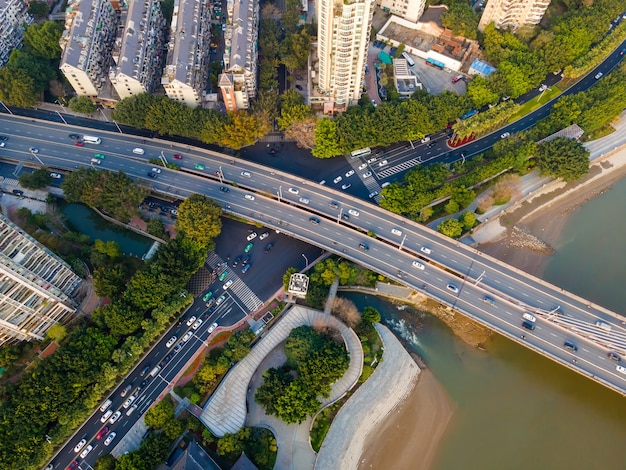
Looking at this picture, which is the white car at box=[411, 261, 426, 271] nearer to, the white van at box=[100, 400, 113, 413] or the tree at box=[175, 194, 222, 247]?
the tree at box=[175, 194, 222, 247]

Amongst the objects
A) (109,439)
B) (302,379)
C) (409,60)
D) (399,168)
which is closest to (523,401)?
(302,379)

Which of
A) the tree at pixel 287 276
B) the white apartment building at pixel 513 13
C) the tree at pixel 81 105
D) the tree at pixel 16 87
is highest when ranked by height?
the white apartment building at pixel 513 13

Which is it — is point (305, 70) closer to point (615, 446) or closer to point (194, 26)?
point (194, 26)

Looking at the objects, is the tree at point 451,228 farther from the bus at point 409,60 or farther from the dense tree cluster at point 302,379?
the bus at point 409,60

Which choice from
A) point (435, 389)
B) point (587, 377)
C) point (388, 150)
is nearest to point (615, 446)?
A: point (587, 377)

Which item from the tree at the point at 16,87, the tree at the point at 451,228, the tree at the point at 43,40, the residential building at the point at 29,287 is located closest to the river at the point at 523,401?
the tree at the point at 451,228

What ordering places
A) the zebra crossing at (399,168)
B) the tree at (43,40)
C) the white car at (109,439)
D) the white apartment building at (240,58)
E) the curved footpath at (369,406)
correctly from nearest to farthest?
the white car at (109,439) < the curved footpath at (369,406) < the white apartment building at (240,58) < the zebra crossing at (399,168) < the tree at (43,40)

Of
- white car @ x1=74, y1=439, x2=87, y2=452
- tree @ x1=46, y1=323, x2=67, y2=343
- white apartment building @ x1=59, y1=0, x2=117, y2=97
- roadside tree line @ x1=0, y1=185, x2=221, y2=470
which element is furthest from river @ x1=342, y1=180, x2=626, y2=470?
white apartment building @ x1=59, y1=0, x2=117, y2=97
